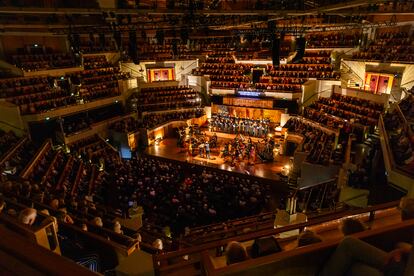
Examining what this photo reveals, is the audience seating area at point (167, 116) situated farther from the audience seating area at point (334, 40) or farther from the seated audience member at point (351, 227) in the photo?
the seated audience member at point (351, 227)

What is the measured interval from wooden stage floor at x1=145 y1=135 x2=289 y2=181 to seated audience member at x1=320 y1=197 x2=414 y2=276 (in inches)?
421

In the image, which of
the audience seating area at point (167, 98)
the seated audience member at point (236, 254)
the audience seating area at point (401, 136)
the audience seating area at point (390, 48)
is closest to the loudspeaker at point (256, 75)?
the audience seating area at point (167, 98)

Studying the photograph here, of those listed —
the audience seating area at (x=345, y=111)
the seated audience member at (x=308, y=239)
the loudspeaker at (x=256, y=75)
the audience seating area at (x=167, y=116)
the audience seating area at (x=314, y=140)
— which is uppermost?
the seated audience member at (x=308, y=239)

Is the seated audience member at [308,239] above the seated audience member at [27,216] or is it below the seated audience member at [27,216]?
above

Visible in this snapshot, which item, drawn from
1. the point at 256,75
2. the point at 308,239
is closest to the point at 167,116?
the point at 256,75

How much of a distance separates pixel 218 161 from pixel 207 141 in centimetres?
201

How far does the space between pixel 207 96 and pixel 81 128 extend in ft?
30.1

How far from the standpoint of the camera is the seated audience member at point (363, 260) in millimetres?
2217

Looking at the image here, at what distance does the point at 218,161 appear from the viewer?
1504 cm

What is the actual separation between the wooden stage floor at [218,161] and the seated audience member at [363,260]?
1069 centimetres

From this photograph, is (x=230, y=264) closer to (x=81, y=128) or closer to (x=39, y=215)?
(x=39, y=215)

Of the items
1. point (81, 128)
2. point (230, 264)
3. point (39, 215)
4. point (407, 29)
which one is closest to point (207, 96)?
point (81, 128)

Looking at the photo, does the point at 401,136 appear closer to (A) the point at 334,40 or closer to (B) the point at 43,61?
(A) the point at 334,40

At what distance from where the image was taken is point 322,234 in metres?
3.45
